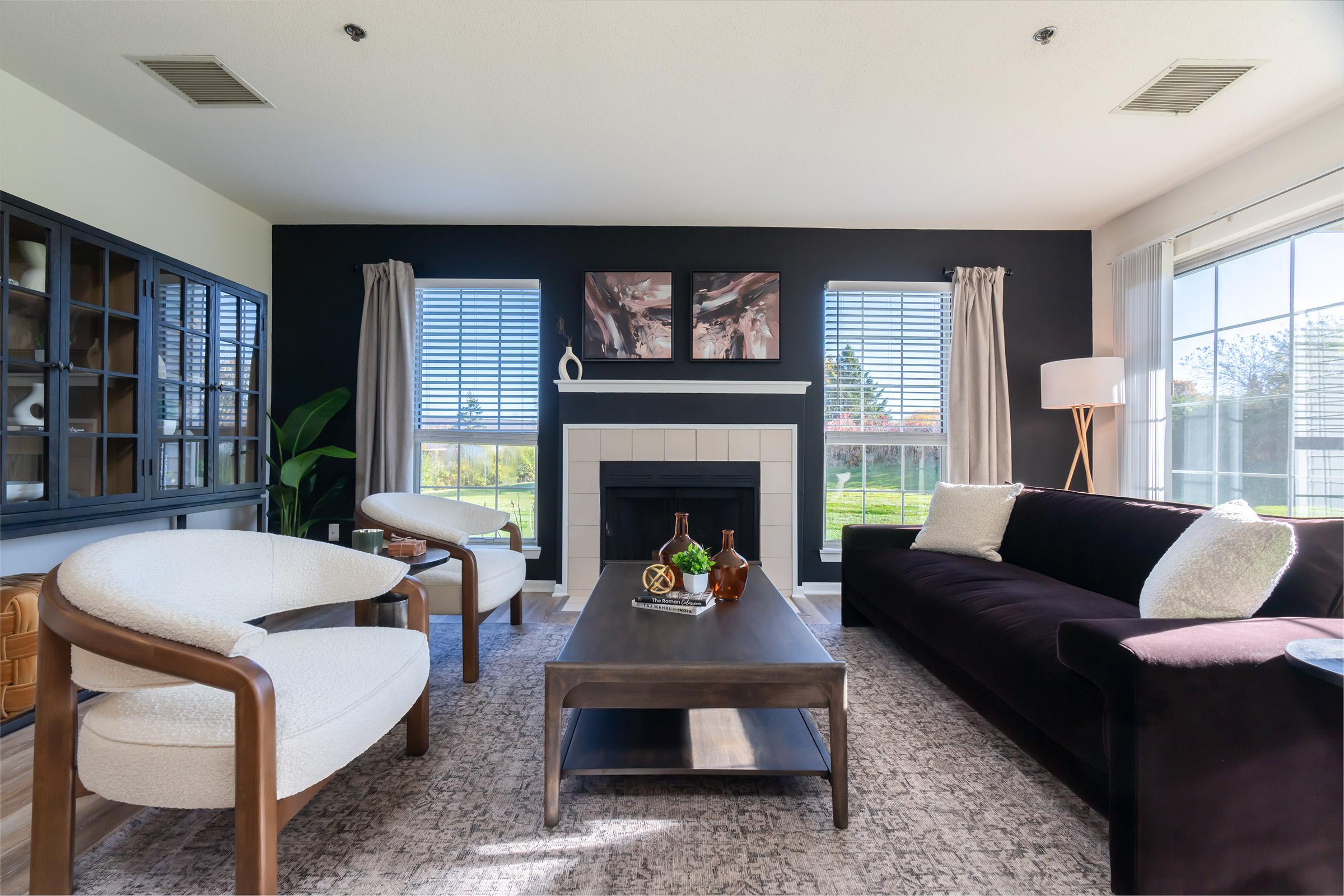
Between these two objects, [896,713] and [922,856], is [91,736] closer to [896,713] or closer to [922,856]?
[922,856]

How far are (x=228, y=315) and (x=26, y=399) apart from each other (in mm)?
1207

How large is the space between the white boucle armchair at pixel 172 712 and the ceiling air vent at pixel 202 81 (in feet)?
7.11

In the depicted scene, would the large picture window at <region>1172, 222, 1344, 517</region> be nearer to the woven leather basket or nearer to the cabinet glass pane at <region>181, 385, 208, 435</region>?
the woven leather basket

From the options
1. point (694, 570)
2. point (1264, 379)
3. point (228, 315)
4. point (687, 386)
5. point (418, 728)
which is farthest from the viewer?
point (687, 386)

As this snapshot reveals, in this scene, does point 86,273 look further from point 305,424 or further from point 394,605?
point 394,605

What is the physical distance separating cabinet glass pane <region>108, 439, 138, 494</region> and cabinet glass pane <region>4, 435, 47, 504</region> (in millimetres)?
295

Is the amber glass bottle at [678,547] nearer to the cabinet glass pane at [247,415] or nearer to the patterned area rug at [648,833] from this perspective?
the patterned area rug at [648,833]

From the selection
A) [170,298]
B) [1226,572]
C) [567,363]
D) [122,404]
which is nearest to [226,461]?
[122,404]

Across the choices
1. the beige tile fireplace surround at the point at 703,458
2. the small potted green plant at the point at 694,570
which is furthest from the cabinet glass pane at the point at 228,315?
the small potted green plant at the point at 694,570

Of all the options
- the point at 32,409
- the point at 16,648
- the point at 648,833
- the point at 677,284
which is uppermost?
the point at 677,284

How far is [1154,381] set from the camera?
3.81m

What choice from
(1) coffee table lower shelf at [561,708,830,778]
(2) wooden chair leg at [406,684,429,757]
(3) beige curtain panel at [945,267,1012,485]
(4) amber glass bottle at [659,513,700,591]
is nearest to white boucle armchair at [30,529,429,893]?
(2) wooden chair leg at [406,684,429,757]

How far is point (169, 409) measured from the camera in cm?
298

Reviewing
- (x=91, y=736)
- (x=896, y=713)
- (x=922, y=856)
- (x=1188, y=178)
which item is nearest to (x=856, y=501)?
(x=896, y=713)
